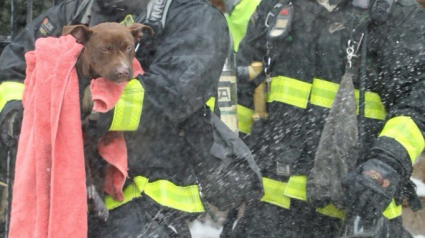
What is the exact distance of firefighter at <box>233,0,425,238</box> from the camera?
4969mm

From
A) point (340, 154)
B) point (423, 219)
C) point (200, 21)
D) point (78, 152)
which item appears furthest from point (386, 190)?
point (423, 219)

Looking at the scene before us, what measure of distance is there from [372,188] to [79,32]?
5.43ft

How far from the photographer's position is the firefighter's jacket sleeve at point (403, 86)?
496cm

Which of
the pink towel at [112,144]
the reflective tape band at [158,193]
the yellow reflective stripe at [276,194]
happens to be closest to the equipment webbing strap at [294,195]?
the yellow reflective stripe at [276,194]

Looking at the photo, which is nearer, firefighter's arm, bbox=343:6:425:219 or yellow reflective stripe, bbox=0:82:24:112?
yellow reflective stripe, bbox=0:82:24:112

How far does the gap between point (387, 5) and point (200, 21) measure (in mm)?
1227

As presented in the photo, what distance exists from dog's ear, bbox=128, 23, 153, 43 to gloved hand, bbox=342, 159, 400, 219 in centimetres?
137

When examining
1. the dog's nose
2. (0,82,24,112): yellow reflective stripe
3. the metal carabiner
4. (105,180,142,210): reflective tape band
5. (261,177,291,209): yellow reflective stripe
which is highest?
the dog's nose

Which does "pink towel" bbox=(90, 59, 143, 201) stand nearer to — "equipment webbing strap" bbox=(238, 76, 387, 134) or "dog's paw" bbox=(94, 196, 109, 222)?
"dog's paw" bbox=(94, 196, 109, 222)

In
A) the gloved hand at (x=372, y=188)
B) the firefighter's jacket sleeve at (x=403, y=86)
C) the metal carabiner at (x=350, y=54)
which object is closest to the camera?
the gloved hand at (x=372, y=188)

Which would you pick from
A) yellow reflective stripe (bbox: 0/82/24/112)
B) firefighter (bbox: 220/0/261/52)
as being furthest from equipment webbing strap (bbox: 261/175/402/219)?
firefighter (bbox: 220/0/261/52)

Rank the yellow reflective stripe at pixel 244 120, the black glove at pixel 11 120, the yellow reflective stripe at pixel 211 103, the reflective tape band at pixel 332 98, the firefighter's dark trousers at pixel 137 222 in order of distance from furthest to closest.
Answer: the yellow reflective stripe at pixel 244 120 → the reflective tape band at pixel 332 98 → the yellow reflective stripe at pixel 211 103 → the black glove at pixel 11 120 → the firefighter's dark trousers at pixel 137 222

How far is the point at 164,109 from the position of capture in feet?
13.5

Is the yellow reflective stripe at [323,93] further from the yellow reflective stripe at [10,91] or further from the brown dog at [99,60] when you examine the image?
the yellow reflective stripe at [10,91]
